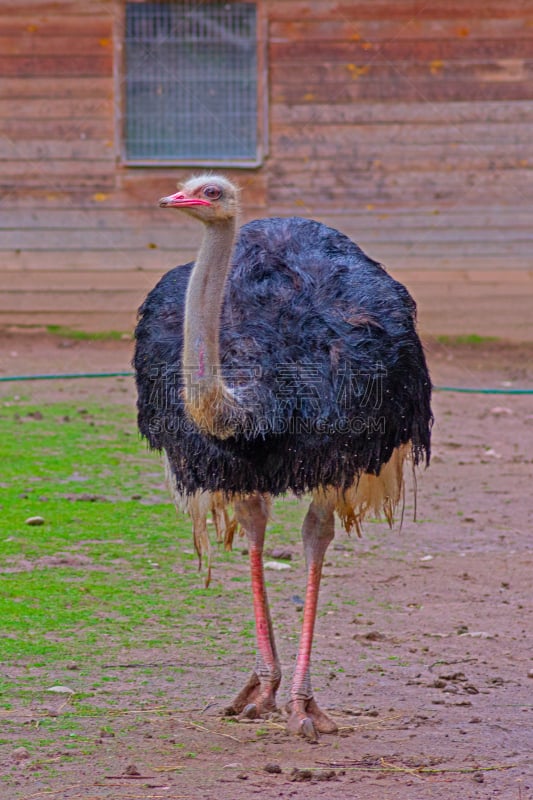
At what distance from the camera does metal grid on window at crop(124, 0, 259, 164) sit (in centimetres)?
1135

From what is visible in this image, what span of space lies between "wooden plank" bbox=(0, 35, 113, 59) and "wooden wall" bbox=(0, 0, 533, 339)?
0.06ft

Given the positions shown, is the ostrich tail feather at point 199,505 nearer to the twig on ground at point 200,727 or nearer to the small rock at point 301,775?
the twig on ground at point 200,727

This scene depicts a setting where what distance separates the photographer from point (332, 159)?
1156cm

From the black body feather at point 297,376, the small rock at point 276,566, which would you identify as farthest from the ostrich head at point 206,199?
the small rock at point 276,566

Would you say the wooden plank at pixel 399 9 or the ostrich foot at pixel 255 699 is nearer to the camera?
the ostrich foot at pixel 255 699

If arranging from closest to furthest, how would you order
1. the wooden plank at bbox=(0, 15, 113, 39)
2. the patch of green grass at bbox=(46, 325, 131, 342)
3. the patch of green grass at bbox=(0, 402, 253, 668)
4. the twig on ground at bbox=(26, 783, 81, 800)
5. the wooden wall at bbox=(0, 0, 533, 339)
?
the twig on ground at bbox=(26, 783, 81, 800), the patch of green grass at bbox=(0, 402, 253, 668), the wooden wall at bbox=(0, 0, 533, 339), the wooden plank at bbox=(0, 15, 113, 39), the patch of green grass at bbox=(46, 325, 131, 342)

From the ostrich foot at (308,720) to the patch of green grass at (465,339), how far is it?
7.99m

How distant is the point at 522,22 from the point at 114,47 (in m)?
3.56

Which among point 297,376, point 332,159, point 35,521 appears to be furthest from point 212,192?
point 332,159

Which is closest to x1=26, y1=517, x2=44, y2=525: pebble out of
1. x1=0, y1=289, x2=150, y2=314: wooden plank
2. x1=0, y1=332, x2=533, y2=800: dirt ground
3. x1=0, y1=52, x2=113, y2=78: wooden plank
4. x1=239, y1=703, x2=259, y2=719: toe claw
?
x1=0, y1=332, x2=533, y2=800: dirt ground

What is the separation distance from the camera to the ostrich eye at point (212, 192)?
3654mm

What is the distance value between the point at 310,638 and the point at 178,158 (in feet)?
26.9

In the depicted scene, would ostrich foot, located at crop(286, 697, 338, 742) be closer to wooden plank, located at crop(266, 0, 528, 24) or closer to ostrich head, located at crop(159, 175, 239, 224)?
ostrich head, located at crop(159, 175, 239, 224)

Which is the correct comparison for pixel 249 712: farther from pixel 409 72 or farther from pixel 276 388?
pixel 409 72
